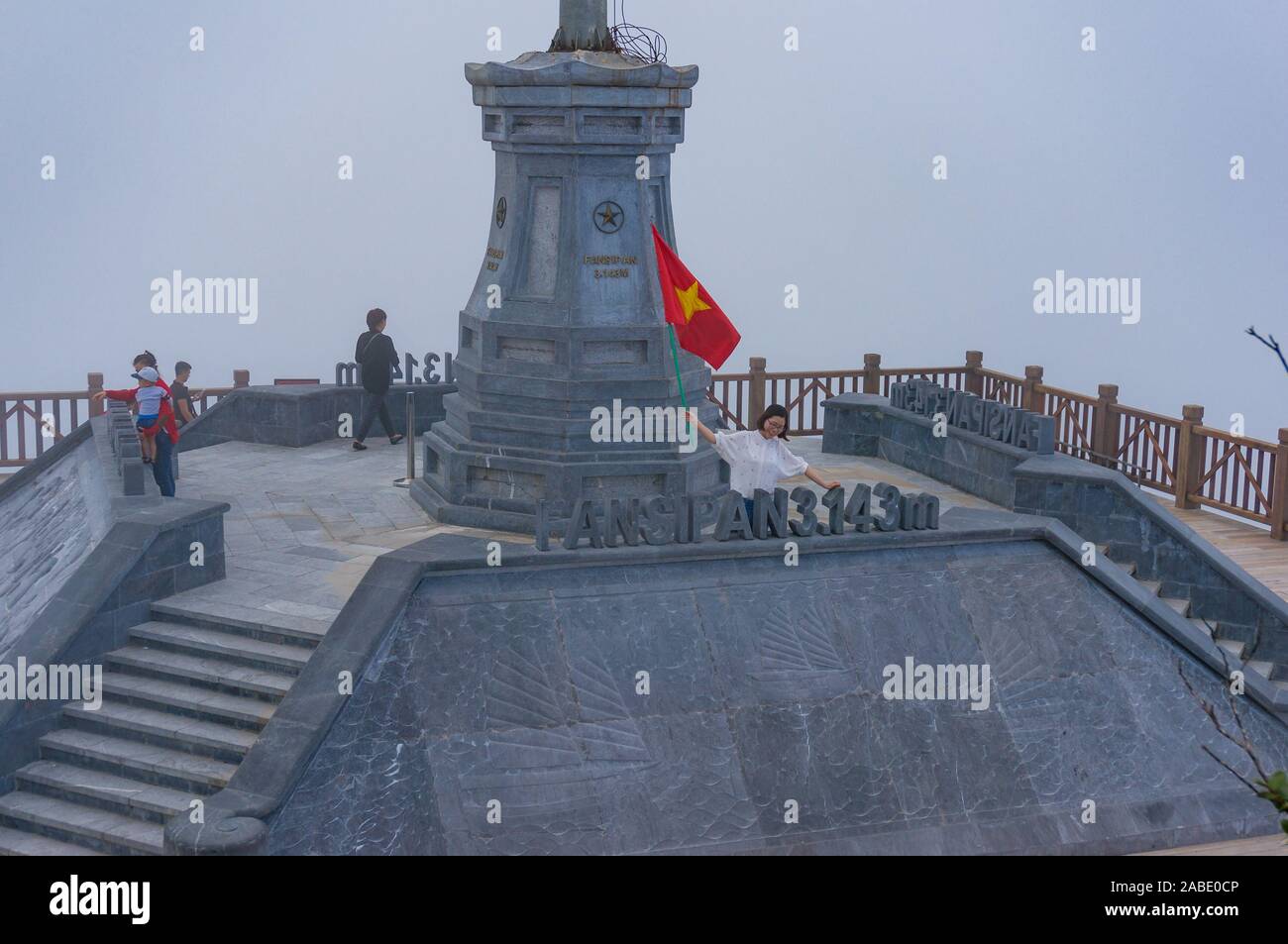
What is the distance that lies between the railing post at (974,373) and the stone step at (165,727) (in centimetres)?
1568

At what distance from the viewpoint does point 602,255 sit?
17797 mm

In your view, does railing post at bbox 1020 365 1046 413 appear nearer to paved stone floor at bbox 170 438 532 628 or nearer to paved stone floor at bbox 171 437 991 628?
paved stone floor at bbox 171 437 991 628

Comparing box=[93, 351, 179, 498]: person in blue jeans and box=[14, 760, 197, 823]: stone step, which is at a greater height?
box=[93, 351, 179, 498]: person in blue jeans

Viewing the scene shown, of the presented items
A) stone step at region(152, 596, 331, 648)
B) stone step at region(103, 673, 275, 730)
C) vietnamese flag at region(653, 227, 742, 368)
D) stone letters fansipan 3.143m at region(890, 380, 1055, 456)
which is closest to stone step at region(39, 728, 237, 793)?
stone step at region(103, 673, 275, 730)

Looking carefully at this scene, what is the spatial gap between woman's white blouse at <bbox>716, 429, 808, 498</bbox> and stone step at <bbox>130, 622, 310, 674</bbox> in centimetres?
435

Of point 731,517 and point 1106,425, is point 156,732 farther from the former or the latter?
point 1106,425

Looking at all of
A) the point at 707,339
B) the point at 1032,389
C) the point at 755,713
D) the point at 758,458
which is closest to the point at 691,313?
the point at 707,339

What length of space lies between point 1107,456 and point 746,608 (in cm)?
1077

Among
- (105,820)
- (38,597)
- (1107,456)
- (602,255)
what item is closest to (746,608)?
(602,255)

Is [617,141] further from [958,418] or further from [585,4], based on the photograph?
[958,418]

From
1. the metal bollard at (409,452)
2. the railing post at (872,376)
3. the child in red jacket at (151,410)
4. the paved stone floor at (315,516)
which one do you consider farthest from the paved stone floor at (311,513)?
the railing post at (872,376)

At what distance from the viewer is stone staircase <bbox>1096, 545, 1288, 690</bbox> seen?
17375 millimetres

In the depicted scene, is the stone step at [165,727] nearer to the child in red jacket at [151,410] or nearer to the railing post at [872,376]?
the child in red jacket at [151,410]

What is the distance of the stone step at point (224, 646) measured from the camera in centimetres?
1477
